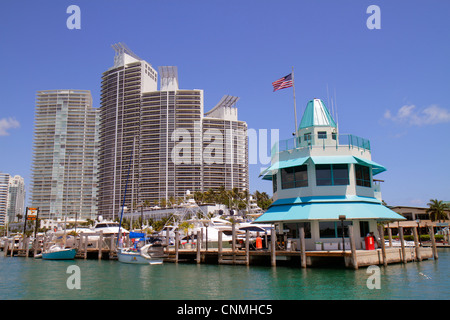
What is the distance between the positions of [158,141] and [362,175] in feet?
417

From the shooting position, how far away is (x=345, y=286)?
20.4 metres

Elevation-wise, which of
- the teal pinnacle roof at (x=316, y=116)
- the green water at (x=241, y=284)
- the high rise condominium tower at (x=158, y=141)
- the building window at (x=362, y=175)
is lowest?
the green water at (x=241, y=284)

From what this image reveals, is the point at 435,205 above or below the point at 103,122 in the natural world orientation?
below

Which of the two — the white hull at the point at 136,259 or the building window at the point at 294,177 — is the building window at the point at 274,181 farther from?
the white hull at the point at 136,259

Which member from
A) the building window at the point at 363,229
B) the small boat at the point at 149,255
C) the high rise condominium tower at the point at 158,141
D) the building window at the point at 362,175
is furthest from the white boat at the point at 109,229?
the high rise condominium tower at the point at 158,141

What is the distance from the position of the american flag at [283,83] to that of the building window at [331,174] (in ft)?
28.4

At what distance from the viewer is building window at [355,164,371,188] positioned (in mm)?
31486

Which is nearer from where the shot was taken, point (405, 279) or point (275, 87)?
point (405, 279)

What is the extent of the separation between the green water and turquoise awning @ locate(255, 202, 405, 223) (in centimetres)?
374

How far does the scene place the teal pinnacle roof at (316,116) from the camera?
112ft

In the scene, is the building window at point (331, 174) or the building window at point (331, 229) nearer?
the building window at point (331, 229)

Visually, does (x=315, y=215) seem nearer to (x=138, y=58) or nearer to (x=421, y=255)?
(x=421, y=255)
